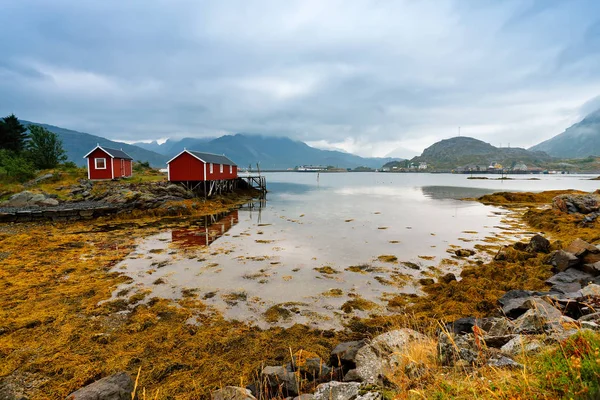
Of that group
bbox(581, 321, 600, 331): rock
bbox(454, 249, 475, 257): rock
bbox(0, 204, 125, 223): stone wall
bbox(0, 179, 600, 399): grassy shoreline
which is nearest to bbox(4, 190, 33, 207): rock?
bbox(0, 204, 125, 223): stone wall

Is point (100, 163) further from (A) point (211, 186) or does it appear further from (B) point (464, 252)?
(B) point (464, 252)

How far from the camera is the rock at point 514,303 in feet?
24.4

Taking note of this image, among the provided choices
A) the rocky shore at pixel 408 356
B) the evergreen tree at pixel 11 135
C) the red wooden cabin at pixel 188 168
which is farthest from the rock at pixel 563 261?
the evergreen tree at pixel 11 135

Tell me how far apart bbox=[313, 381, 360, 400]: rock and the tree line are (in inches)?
1682

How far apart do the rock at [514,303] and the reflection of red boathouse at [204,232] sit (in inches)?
603

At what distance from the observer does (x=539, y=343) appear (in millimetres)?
4164

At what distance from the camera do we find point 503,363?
396cm

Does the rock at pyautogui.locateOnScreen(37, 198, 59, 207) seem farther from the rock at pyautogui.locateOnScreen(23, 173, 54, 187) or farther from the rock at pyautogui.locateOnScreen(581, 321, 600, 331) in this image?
the rock at pyautogui.locateOnScreen(581, 321, 600, 331)

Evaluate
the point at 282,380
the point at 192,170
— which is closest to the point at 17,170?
the point at 192,170

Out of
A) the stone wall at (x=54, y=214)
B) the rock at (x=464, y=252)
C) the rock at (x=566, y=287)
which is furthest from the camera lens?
the stone wall at (x=54, y=214)

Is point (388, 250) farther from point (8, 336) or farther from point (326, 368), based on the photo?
point (8, 336)

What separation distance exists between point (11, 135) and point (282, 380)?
5784 centimetres

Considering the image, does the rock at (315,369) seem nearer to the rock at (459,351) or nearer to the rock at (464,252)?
the rock at (459,351)

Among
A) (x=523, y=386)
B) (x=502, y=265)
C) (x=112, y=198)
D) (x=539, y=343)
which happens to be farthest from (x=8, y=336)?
(x=112, y=198)
